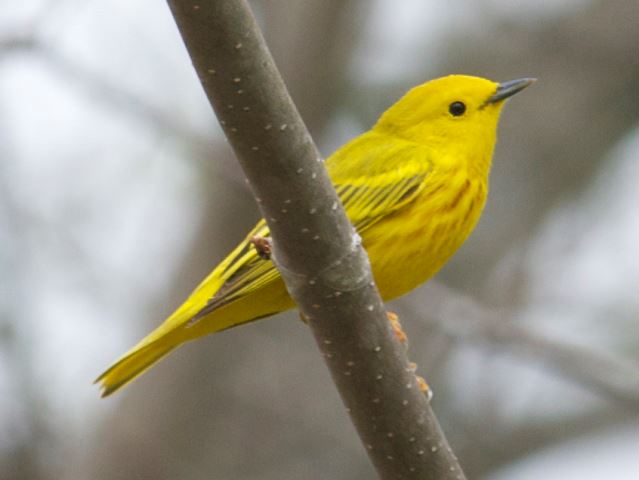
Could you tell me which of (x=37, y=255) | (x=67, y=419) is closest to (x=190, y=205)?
(x=37, y=255)

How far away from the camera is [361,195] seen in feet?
14.4

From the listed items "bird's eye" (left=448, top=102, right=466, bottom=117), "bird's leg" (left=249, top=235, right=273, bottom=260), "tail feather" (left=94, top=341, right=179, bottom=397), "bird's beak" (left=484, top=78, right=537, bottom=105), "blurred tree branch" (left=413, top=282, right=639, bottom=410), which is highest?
"bird's eye" (left=448, top=102, right=466, bottom=117)

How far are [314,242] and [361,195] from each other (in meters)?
1.54

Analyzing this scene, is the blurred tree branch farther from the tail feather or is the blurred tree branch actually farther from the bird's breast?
the tail feather

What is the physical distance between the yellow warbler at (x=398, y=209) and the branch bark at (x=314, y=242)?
2.60ft

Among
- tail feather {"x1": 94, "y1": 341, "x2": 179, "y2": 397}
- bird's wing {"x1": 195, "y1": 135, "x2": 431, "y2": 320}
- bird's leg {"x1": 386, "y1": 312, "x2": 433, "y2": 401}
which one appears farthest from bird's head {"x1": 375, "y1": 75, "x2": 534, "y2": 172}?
tail feather {"x1": 94, "y1": 341, "x2": 179, "y2": 397}

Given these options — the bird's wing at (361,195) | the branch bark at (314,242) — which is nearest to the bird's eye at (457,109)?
the bird's wing at (361,195)

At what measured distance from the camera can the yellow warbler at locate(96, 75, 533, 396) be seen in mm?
4168

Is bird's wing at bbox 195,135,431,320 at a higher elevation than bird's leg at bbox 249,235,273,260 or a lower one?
higher

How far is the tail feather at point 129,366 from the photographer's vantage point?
176 inches

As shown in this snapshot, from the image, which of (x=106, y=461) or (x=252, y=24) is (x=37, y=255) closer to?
(x=106, y=461)

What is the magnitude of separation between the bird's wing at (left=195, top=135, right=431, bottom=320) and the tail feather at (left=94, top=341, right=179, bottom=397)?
0.42m

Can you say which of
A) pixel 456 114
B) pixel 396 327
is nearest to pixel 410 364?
pixel 396 327

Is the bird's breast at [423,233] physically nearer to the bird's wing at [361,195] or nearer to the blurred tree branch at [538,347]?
the bird's wing at [361,195]
